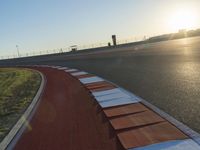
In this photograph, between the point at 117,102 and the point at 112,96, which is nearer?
the point at 117,102

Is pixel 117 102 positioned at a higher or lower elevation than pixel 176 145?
lower

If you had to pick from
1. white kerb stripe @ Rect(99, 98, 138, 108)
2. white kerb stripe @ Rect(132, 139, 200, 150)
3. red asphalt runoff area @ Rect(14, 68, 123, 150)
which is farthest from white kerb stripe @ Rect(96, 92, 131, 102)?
white kerb stripe @ Rect(132, 139, 200, 150)

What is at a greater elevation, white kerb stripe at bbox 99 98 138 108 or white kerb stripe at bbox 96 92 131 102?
white kerb stripe at bbox 99 98 138 108

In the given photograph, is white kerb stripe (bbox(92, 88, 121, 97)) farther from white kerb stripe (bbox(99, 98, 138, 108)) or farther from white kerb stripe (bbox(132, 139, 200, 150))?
white kerb stripe (bbox(132, 139, 200, 150))

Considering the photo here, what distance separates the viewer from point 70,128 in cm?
731

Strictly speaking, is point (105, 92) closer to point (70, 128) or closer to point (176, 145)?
point (70, 128)

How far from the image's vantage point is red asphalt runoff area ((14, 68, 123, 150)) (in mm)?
6111

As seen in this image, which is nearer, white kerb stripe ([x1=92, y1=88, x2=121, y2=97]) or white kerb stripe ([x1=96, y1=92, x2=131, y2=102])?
white kerb stripe ([x1=96, y1=92, x2=131, y2=102])

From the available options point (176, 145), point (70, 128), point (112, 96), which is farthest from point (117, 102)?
point (176, 145)

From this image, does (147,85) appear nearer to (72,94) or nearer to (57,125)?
(72,94)

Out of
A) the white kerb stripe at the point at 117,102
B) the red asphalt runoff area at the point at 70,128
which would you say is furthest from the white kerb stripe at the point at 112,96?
the white kerb stripe at the point at 117,102

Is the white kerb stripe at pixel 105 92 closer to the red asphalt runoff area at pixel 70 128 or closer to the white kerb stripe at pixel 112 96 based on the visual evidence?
the red asphalt runoff area at pixel 70 128

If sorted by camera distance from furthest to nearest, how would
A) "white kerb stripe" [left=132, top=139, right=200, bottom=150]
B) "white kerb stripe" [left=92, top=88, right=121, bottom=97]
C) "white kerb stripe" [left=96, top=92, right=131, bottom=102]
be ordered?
1. "white kerb stripe" [left=92, top=88, right=121, bottom=97]
2. "white kerb stripe" [left=96, top=92, right=131, bottom=102]
3. "white kerb stripe" [left=132, top=139, right=200, bottom=150]

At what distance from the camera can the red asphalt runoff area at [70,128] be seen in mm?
6111
